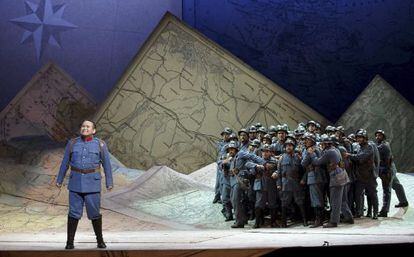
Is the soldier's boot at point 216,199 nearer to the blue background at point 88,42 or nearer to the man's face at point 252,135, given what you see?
the man's face at point 252,135

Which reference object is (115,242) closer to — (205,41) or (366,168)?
(366,168)

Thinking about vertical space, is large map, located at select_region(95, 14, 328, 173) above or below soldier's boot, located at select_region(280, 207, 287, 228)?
above

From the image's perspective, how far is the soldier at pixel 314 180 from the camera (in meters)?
8.30

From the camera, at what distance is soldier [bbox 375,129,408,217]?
30.1 feet

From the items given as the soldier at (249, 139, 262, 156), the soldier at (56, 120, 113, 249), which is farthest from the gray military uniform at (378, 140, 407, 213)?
the soldier at (56, 120, 113, 249)

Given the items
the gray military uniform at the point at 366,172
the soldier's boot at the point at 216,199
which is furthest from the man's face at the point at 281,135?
the soldier's boot at the point at 216,199

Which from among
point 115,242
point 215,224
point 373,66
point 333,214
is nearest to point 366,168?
point 333,214

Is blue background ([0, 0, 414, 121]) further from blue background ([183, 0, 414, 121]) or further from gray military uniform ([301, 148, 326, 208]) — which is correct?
gray military uniform ([301, 148, 326, 208])

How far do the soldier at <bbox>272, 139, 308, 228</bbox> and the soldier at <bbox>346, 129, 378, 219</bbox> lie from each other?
93cm

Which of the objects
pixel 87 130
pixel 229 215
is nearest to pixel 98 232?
pixel 87 130

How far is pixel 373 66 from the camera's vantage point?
1703 cm

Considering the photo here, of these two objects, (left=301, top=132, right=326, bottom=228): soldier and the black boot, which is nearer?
(left=301, top=132, right=326, bottom=228): soldier

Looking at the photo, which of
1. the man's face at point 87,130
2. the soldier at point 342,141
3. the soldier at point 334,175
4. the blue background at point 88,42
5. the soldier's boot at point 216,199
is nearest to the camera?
the man's face at point 87,130

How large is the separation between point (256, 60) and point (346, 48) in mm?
2563
